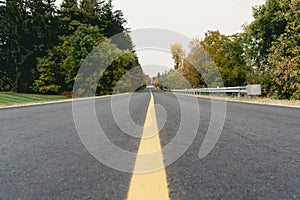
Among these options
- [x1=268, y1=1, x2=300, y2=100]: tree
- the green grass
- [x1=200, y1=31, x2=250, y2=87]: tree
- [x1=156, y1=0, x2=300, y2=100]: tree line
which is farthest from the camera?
[x1=200, y1=31, x2=250, y2=87]: tree

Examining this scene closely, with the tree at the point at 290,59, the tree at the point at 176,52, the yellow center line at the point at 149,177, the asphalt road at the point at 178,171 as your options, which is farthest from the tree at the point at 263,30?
the tree at the point at 176,52

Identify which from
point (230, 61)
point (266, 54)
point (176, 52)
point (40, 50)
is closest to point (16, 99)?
point (40, 50)

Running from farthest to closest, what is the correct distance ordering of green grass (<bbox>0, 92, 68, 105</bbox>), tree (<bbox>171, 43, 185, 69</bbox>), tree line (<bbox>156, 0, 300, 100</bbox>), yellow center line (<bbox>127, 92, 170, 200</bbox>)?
1. tree (<bbox>171, 43, 185, 69</bbox>)
2. green grass (<bbox>0, 92, 68, 105</bbox>)
3. tree line (<bbox>156, 0, 300, 100</bbox>)
4. yellow center line (<bbox>127, 92, 170, 200</bbox>)

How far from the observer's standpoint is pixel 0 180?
177cm

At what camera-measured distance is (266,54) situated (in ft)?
65.6

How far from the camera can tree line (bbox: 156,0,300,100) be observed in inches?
579

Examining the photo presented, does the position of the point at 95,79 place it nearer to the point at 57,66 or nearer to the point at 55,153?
the point at 57,66

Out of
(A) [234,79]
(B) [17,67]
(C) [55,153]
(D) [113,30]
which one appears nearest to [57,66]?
(B) [17,67]

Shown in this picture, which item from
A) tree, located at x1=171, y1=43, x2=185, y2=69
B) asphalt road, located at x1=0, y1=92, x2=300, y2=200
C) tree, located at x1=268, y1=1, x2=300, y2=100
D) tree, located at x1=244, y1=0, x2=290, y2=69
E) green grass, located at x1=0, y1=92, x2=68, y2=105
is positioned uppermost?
tree, located at x1=171, y1=43, x2=185, y2=69

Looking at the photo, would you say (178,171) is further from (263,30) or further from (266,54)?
(266,54)

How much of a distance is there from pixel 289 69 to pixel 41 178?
16164 mm

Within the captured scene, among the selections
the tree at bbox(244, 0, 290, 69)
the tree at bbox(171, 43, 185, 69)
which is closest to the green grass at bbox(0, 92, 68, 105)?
the tree at bbox(244, 0, 290, 69)

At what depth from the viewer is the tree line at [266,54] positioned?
48.3 feet

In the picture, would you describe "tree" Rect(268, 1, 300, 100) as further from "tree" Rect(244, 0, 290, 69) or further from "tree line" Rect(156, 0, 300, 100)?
"tree" Rect(244, 0, 290, 69)
